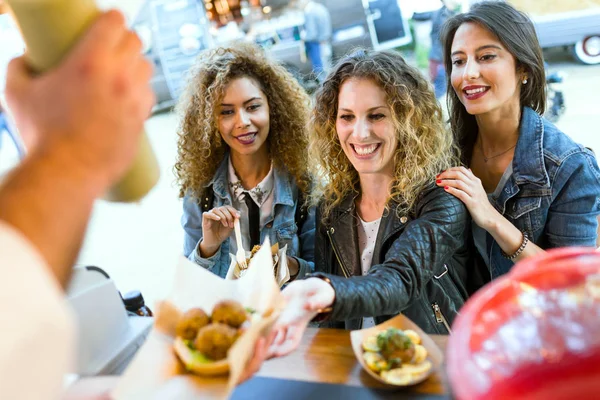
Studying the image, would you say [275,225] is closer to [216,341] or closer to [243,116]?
[243,116]

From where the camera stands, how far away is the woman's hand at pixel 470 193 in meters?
1.60

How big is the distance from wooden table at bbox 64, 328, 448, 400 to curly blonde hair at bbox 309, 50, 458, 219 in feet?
1.94

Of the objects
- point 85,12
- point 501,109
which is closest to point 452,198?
point 501,109

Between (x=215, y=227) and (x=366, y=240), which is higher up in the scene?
(x=215, y=227)

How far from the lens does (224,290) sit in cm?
125

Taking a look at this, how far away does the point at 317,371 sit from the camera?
1145mm

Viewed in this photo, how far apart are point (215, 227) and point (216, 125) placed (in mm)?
466

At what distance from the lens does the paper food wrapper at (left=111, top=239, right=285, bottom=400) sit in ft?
3.15

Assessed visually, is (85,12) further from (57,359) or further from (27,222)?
(57,359)

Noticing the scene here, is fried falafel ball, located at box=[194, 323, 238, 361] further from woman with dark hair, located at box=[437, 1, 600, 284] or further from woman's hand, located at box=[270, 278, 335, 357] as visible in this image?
woman with dark hair, located at box=[437, 1, 600, 284]

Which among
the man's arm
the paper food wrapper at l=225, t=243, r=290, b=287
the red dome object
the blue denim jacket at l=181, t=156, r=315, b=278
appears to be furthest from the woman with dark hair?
the man's arm

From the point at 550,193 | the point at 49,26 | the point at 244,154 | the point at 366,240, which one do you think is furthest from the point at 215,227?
the point at 49,26

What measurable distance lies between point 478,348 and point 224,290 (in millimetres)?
770

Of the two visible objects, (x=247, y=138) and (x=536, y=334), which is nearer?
(x=536, y=334)
